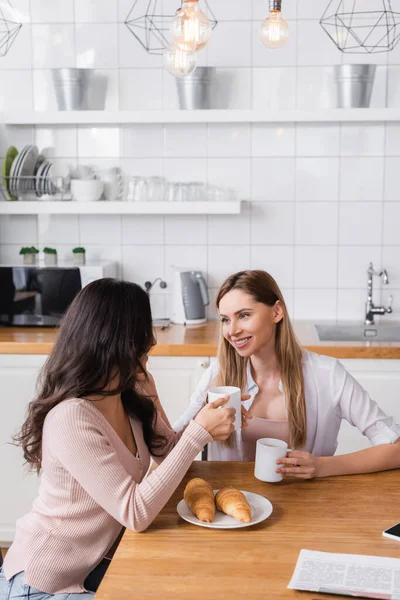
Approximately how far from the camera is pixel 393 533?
4.45ft

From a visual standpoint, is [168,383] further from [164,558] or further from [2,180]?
[164,558]

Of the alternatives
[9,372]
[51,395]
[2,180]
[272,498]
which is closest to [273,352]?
[272,498]

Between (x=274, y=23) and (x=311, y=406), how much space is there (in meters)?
1.02

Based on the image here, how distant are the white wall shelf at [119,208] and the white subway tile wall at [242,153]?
246mm

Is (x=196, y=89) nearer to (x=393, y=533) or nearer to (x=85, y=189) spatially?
(x=85, y=189)

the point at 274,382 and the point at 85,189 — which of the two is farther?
the point at 85,189

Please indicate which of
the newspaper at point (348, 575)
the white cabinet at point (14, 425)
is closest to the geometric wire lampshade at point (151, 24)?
the white cabinet at point (14, 425)

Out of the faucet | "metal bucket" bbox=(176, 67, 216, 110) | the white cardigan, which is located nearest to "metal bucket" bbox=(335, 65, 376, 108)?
"metal bucket" bbox=(176, 67, 216, 110)

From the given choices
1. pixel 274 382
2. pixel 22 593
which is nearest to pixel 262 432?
pixel 274 382

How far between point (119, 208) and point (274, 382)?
4.88 feet

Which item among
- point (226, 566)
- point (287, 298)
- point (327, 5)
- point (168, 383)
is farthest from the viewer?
point (287, 298)

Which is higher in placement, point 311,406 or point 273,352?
point 273,352

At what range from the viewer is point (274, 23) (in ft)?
6.36

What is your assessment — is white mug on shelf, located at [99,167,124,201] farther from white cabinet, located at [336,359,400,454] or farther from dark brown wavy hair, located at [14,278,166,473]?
dark brown wavy hair, located at [14,278,166,473]
